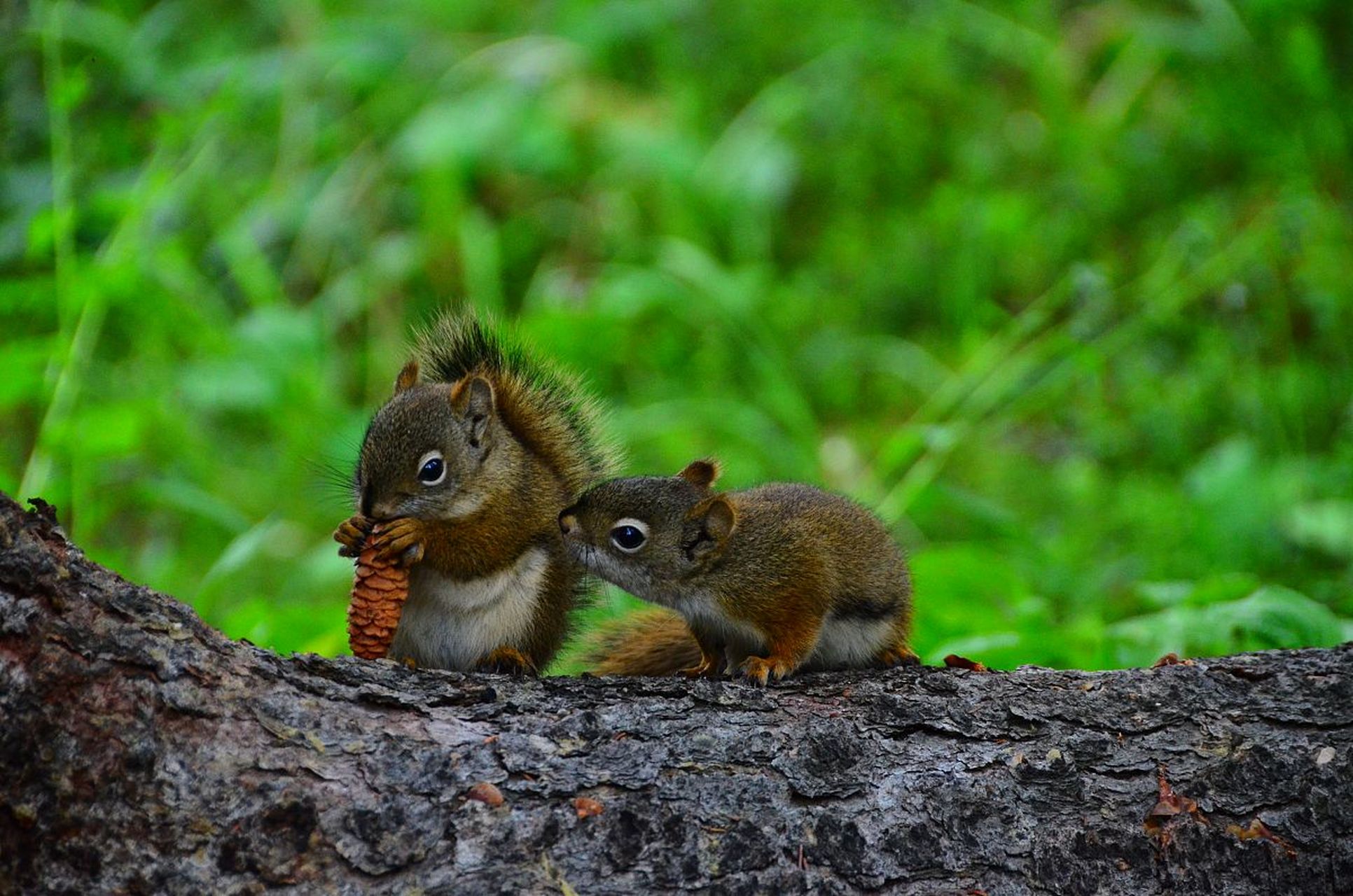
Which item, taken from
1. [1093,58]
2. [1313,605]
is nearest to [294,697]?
[1313,605]

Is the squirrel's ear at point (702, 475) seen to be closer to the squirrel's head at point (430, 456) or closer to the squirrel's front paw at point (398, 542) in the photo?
the squirrel's head at point (430, 456)

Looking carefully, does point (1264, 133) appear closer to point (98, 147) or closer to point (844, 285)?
point (844, 285)

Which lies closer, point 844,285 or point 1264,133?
point 1264,133

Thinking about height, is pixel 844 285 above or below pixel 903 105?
below

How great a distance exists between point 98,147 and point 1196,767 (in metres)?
3.40

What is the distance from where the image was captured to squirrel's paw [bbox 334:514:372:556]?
1889 mm

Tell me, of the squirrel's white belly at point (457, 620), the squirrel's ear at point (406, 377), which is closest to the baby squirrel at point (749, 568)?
the squirrel's white belly at point (457, 620)

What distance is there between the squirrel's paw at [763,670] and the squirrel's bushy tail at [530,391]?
50 centimetres

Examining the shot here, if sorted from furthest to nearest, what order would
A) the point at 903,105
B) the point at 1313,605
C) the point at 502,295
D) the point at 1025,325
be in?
the point at 903,105, the point at 502,295, the point at 1025,325, the point at 1313,605

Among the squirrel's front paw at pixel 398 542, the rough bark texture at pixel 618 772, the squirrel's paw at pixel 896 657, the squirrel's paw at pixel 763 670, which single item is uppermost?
the squirrel's front paw at pixel 398 542

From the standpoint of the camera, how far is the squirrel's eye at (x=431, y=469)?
1979 millimetres

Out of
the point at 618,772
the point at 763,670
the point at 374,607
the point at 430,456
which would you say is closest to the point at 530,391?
the point at 430,456

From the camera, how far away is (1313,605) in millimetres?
2383

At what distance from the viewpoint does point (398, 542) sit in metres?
1.86
